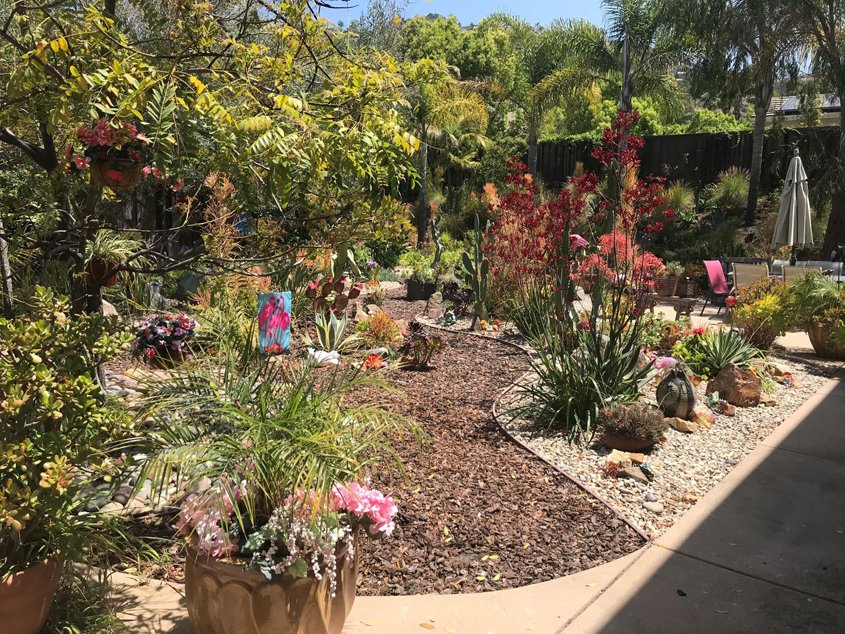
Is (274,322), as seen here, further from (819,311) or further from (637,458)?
(819,311)

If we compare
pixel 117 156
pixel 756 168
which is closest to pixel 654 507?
pixel 117 156

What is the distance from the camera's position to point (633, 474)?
13.5ft

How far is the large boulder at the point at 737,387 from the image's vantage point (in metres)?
5.68

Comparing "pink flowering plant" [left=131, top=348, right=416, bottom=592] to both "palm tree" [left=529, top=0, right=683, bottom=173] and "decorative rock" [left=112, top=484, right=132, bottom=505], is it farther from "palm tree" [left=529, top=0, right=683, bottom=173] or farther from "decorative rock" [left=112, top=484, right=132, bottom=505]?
"palm tree" [left=529, top=0, right=683, bottom=173]

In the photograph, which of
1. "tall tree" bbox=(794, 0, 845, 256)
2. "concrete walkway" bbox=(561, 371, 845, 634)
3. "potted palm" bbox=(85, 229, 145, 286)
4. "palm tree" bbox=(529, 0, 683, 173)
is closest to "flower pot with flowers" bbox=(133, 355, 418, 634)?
"concrete walkway" bbox=(561, 371, 845, 634)

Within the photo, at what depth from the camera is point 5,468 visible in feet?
7.04

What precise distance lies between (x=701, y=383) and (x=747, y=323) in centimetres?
153

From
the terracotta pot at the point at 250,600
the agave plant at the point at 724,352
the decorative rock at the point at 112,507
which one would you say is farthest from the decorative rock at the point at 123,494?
the agave plant at the point at 724,352

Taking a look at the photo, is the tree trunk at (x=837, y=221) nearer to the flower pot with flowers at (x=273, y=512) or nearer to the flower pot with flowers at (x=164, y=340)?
the flower pot with flowers at (x=164, y=340)

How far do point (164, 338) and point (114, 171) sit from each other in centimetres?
318

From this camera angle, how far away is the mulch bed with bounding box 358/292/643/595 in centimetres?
311

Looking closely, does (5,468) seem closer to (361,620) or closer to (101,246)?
(361,620)

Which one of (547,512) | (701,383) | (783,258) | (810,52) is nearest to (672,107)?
(810,52)

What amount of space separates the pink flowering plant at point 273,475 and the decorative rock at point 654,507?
1739 mm
